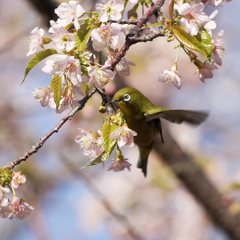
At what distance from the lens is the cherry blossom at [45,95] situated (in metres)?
1.53

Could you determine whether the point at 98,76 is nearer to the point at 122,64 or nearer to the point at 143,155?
the point at 122,64

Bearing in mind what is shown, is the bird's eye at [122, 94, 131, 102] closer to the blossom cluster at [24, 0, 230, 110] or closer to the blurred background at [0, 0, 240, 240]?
the blossom cluster at [24, 0, 230, 110]

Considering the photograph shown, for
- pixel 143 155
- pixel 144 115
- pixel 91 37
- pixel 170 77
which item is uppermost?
pixel 91 37

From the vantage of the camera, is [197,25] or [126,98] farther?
[126,98]

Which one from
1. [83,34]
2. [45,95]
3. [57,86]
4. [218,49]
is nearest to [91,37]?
[83,34]

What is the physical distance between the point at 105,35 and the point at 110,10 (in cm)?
8

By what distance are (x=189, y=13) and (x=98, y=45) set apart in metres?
0.29

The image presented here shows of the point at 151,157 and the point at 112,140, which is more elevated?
the point at 112,140

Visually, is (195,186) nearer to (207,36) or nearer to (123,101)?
(123,101)

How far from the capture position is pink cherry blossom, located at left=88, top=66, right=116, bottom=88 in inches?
53.1

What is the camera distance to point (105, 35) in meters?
1.38

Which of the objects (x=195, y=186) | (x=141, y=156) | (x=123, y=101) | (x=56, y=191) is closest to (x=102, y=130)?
(x=123, y=101)

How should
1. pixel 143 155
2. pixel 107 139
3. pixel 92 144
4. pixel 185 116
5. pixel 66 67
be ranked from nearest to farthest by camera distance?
pixel 66 67 → pixel 107 139 → pixel 92 144 → pixel 185 116 → pixel 143 155

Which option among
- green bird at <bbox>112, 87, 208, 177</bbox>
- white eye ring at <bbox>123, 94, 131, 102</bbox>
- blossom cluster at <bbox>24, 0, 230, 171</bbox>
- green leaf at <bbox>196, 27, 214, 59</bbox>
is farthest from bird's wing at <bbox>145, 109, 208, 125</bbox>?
green leaf at <bbox>196, 27, 214, 59</bbox>
